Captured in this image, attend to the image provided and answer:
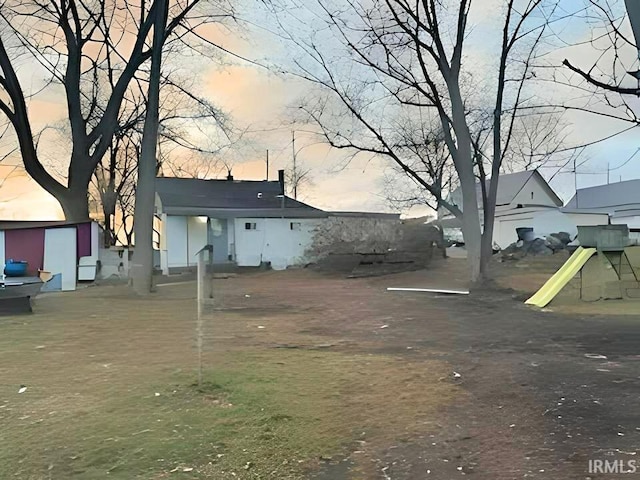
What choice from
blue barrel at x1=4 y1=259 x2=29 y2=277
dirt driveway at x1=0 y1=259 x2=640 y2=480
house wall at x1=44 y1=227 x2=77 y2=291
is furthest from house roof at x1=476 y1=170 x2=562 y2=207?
blue barrel at x1=4 y1=259 x2=29 y2=277

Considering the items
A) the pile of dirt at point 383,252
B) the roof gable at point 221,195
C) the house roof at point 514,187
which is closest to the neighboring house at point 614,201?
the house roof at point 514,187

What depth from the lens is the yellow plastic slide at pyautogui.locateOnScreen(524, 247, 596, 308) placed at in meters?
12.5

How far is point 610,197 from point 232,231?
3287cm

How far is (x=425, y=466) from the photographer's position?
3301 millimetres

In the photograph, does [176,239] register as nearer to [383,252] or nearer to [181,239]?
[181,239]

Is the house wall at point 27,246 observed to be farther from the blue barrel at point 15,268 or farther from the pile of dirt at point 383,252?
the pile of dirt at point 383,252

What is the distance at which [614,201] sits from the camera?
43844 mm

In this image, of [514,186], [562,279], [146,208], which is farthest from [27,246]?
[514,186]

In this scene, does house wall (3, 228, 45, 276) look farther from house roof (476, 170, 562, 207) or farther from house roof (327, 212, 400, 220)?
house roof (476, 170, 562, 207)

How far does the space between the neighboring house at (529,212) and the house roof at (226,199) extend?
36.3 feet

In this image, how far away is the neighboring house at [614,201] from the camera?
39.7 meters

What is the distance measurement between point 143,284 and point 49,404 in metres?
11.3

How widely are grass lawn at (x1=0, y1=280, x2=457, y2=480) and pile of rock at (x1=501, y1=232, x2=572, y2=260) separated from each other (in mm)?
24463

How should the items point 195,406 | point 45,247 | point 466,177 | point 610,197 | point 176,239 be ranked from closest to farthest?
point 195,406, point 466,177, point 45,247, point 176,239, point 610,197
